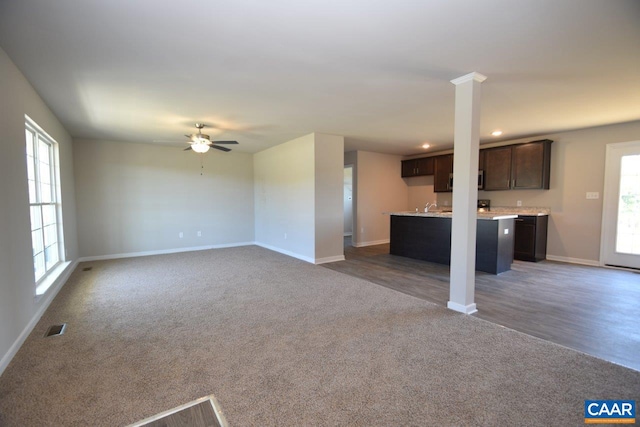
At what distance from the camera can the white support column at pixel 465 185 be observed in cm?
291

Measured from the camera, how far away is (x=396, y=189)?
8070mm

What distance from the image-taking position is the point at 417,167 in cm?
770

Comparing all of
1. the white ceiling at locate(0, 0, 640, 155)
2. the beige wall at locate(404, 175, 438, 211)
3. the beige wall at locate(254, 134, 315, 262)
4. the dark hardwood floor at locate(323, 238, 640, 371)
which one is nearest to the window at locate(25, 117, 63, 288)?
the white ceiling at locate(0, 0, 640, 155)

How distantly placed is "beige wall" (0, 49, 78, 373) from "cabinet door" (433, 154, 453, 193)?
7.26 metres

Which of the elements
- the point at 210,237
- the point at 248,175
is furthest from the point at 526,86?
the point at 210,237

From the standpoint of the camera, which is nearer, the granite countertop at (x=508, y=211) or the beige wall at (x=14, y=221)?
the beige wall at (x=14, y=221)

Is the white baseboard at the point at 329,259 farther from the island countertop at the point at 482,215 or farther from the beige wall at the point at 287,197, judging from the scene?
the island countertop at the point at 482,215

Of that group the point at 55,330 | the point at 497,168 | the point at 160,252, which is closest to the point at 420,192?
the point at 497,168

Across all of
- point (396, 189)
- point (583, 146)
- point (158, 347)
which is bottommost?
point (158, 347)

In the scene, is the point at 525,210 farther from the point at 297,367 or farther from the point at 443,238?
the point at 297,367

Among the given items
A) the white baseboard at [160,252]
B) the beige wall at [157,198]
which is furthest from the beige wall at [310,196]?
the white baseboard at [160,252]

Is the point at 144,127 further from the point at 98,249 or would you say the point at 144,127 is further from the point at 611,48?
the point at 611,48

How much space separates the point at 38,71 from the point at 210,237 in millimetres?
4756

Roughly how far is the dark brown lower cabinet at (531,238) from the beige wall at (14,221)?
7126 millimetres
